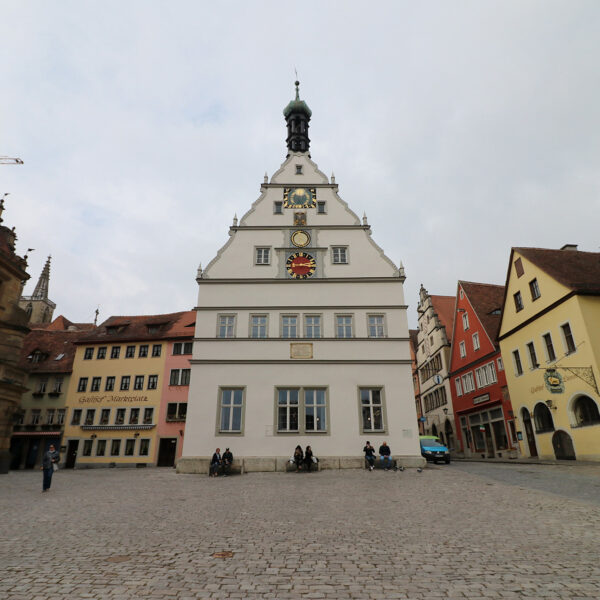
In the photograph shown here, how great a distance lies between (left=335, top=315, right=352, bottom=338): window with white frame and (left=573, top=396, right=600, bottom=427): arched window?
12049 mm

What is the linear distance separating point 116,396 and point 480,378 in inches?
1202

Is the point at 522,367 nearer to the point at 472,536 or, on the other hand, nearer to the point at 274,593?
the point at 472,536

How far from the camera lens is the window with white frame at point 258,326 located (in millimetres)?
23375

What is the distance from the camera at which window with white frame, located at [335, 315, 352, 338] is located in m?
23.3

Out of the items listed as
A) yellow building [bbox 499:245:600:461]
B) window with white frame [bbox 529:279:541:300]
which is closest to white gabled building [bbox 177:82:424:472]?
yellow building [bbox 499:245:600:461]

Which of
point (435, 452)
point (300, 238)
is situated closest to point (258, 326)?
point (300, 238)

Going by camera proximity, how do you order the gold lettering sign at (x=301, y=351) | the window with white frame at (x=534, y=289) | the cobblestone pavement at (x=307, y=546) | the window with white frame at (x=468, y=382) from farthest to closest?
the window with white frame at (x=468, y=382) < the window with white frame at (x=534, y=289) < the gold lettering sign at (x=301, y=351) < the cobblestone pavement at (x=307, y=546)

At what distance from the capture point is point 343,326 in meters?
23.5

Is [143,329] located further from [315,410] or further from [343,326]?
[315,410]

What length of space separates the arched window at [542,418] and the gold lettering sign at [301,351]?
1411 cm

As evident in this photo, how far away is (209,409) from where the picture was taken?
71.2ft

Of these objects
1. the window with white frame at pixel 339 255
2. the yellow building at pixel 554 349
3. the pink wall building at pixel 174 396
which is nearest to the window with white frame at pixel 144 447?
the pink wall building at pixel 174 396

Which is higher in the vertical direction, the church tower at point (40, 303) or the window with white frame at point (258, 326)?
the church tower at point (40, 303)

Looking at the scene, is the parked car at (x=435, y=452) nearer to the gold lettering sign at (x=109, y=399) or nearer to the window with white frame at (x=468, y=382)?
the window with white frame at (x=468, y=382)
